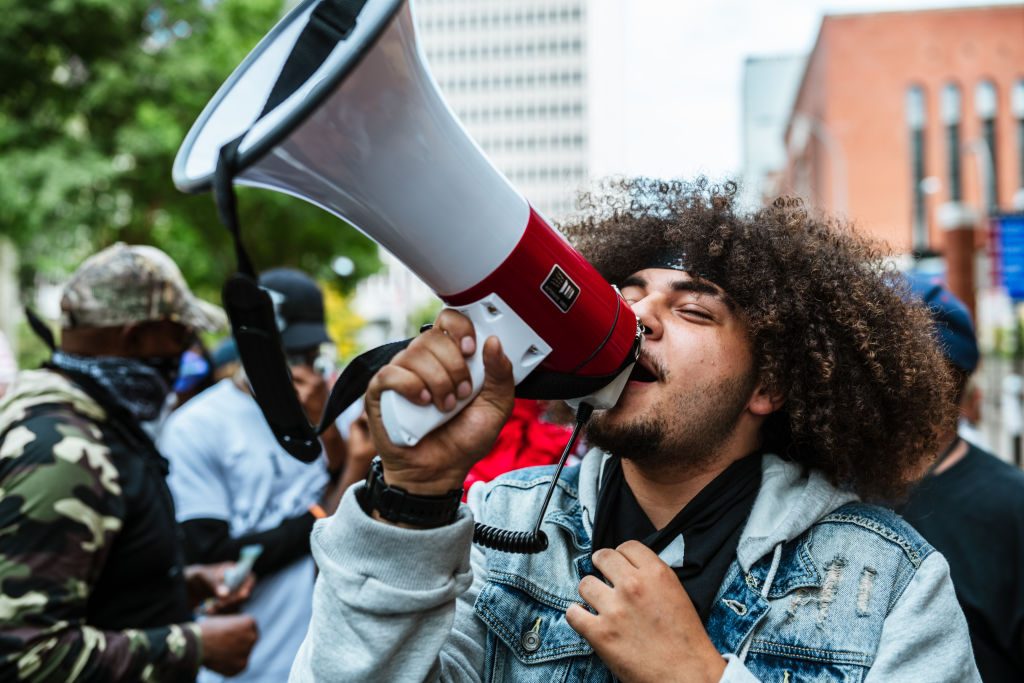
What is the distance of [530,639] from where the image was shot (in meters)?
1.76

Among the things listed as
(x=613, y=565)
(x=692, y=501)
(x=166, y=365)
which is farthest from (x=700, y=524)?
(x=166, y=365)

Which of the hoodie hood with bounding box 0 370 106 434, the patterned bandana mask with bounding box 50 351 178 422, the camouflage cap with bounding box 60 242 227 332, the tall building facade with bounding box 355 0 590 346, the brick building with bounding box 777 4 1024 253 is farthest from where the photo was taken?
the tall building facade with bounding box 355 0 590 346

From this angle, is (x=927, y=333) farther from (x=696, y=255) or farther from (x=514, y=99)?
(x=514, y=99)

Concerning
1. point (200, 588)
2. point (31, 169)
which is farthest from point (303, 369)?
point (31, 169)

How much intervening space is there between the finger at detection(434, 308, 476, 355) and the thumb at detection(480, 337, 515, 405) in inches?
0.9

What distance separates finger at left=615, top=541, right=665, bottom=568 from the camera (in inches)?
64.2

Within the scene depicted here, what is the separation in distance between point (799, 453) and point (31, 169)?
14.3 m

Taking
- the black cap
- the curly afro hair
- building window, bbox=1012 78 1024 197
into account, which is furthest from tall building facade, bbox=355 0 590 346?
the curly afro hair

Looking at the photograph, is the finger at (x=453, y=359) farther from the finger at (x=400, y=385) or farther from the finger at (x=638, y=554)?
the finger at (x=638, y=554)

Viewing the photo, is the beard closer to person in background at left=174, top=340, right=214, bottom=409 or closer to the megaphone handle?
the megaphone handle

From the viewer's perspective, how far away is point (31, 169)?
13.9m

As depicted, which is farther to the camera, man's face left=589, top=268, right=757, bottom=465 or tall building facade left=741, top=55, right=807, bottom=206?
tall building facade left=741, top=55, right=807, bottom=206

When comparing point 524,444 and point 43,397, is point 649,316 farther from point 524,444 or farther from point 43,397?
point 43,397

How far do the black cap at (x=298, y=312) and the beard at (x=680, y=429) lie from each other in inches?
84.1
